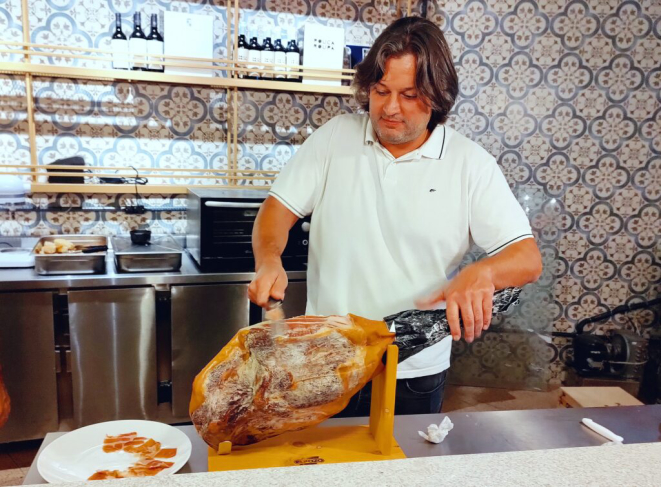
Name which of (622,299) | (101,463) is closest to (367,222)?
(101,463)

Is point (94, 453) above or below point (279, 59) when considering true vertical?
below

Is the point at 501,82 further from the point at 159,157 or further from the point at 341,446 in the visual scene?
the point at 341,446

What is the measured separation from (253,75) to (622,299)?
315cm

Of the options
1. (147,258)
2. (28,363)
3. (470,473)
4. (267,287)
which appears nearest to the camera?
(470,473)

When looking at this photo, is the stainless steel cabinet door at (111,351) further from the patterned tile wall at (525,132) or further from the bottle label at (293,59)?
the bottle label at (293,59)

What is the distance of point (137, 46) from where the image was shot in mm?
3236

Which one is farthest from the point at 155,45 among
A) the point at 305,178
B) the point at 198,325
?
the point at 305,178

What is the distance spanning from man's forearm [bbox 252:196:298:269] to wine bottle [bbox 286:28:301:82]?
5.64ft

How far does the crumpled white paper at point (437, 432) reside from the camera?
1.35 m

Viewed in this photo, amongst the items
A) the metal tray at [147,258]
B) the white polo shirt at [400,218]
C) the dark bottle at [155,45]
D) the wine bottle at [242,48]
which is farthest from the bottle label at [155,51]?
the white polo shirt at [400,218]

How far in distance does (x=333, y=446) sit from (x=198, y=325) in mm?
1965

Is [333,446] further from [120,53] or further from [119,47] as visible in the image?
[119,47]

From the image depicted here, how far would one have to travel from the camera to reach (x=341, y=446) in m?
1.24

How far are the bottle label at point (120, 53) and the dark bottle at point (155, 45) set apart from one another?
134 mm
